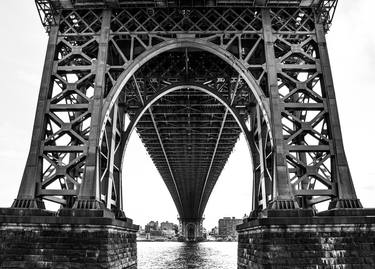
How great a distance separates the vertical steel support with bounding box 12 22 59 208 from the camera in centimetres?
1545

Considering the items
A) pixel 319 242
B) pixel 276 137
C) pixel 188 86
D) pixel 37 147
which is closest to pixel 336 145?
pixel 276 137

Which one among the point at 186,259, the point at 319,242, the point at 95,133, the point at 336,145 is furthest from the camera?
the point at 186,259

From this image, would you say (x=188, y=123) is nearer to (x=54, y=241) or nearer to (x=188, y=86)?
(x=188, y=86)

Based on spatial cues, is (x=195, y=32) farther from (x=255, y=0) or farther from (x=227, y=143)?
(x=227, y=143)

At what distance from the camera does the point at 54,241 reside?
14.2 metres

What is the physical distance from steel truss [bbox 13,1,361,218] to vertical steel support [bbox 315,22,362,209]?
5 cm

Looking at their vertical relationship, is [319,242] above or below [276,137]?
below

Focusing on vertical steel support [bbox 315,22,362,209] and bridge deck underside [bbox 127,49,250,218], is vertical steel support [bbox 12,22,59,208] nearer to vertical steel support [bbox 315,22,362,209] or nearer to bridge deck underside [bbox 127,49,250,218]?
bridge deck underside [bbox 127,49,250,218]

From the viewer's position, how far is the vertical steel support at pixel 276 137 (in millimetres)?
15062

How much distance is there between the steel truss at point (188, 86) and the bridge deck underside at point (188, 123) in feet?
1.02

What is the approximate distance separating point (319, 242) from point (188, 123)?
26.2 m

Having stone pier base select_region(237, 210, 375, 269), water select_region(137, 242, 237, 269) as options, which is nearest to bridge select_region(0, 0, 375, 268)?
stone pier base select_region(237, 210, 375, 269)

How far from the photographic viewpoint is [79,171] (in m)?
19.1

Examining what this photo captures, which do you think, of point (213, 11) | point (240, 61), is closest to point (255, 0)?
point (213, 11)
